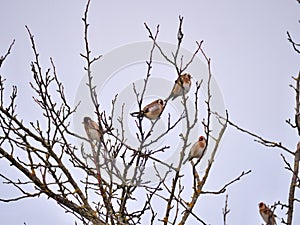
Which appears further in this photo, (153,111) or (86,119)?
(153,111)

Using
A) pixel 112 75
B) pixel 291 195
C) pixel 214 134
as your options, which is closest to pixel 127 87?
pixel 112 75

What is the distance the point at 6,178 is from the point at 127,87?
118 cm

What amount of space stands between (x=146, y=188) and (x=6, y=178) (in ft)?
2.74

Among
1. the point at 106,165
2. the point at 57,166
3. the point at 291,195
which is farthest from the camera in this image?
the point at 291,195

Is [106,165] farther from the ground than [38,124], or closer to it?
closer to it

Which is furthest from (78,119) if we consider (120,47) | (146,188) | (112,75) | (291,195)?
(291,195)

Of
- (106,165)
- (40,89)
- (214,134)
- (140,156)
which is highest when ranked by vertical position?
(214,134)

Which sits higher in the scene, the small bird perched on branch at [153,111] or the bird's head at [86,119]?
the small bird perched on branch at [153,111]

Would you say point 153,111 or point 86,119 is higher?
point 153,111

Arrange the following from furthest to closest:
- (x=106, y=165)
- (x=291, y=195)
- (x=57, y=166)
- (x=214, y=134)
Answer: (x=214, y=134), (x=291, y=195), (x=57, y=166), (x=106, y=165)

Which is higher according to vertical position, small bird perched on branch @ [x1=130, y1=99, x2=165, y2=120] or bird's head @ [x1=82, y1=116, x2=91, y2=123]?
small bird perched on branch @ [x1=130, y1=99, x2=165, y2=120]

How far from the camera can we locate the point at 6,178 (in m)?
2.68

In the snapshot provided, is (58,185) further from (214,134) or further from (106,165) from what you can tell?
(214,134)

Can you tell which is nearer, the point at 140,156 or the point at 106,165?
the point at 106,165
